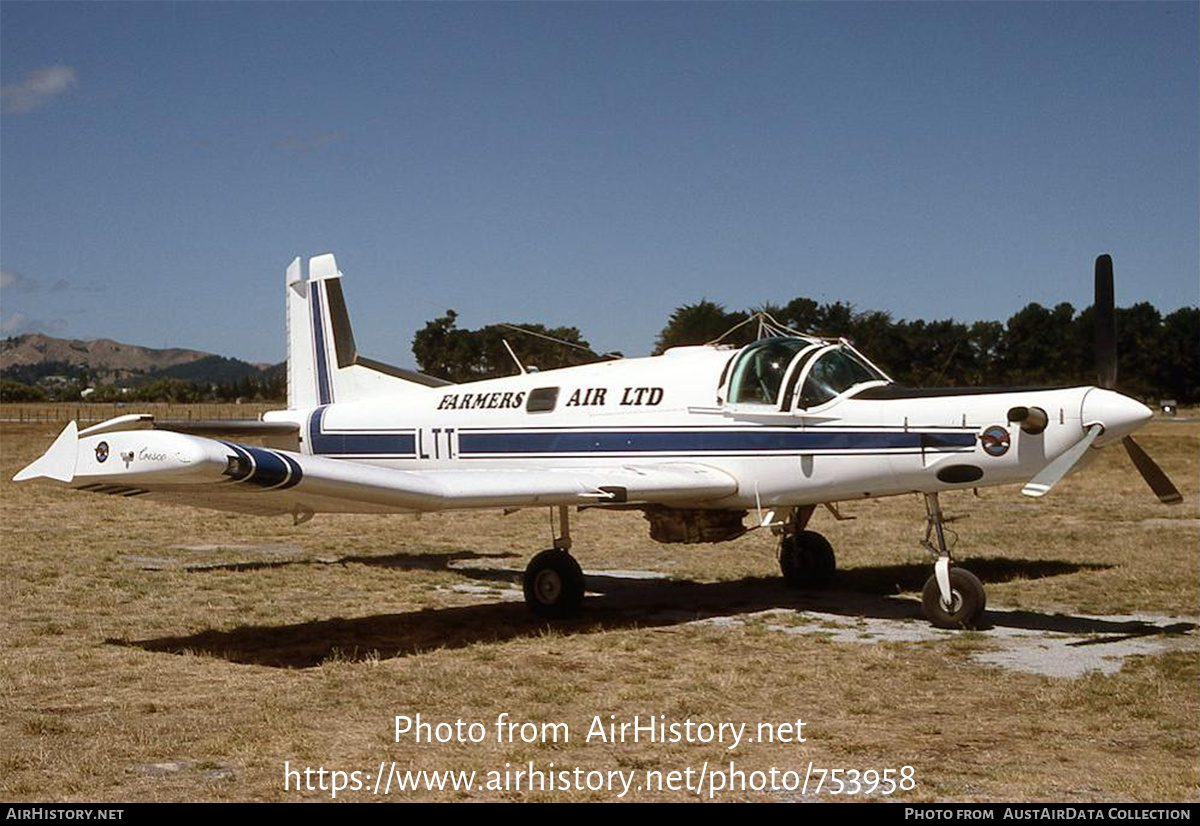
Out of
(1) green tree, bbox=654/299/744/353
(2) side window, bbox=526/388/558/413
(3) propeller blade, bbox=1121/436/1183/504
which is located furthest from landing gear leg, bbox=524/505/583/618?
(1) green tree, bbox=654/299/744/353

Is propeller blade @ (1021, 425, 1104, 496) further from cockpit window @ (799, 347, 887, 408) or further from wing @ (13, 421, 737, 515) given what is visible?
wing @ (13, 421, 737, 515)

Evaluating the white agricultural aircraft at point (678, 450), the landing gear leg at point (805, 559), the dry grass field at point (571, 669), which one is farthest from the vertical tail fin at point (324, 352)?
the landing gear leg at point (805, 559)

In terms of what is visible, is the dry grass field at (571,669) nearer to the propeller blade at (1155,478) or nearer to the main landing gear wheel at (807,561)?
the main landing gear wheel at (807,561)

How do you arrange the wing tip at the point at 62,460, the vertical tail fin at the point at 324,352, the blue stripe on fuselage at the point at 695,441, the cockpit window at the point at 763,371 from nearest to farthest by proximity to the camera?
the wing tip at the point at 62,460 < the blue stripe on fuselage at the point at 695,441 < the cockpit window at the point at 763,371 < the vertical tail fin at the point at 324,352

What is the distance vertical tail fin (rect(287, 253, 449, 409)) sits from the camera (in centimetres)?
1508

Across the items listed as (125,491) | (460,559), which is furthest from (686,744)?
(460,559)

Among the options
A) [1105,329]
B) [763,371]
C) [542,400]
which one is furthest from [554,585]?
[1105,329]

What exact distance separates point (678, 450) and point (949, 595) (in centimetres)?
285

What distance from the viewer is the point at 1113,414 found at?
9570mm

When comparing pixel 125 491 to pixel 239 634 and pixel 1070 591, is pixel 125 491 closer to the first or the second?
pixel 239 634

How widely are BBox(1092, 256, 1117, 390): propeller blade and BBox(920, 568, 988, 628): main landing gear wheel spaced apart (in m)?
2.09

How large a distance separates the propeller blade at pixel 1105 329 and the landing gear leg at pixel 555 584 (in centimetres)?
497

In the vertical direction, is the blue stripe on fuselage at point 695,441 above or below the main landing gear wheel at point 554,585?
above

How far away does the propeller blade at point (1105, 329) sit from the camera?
34.1 ft
